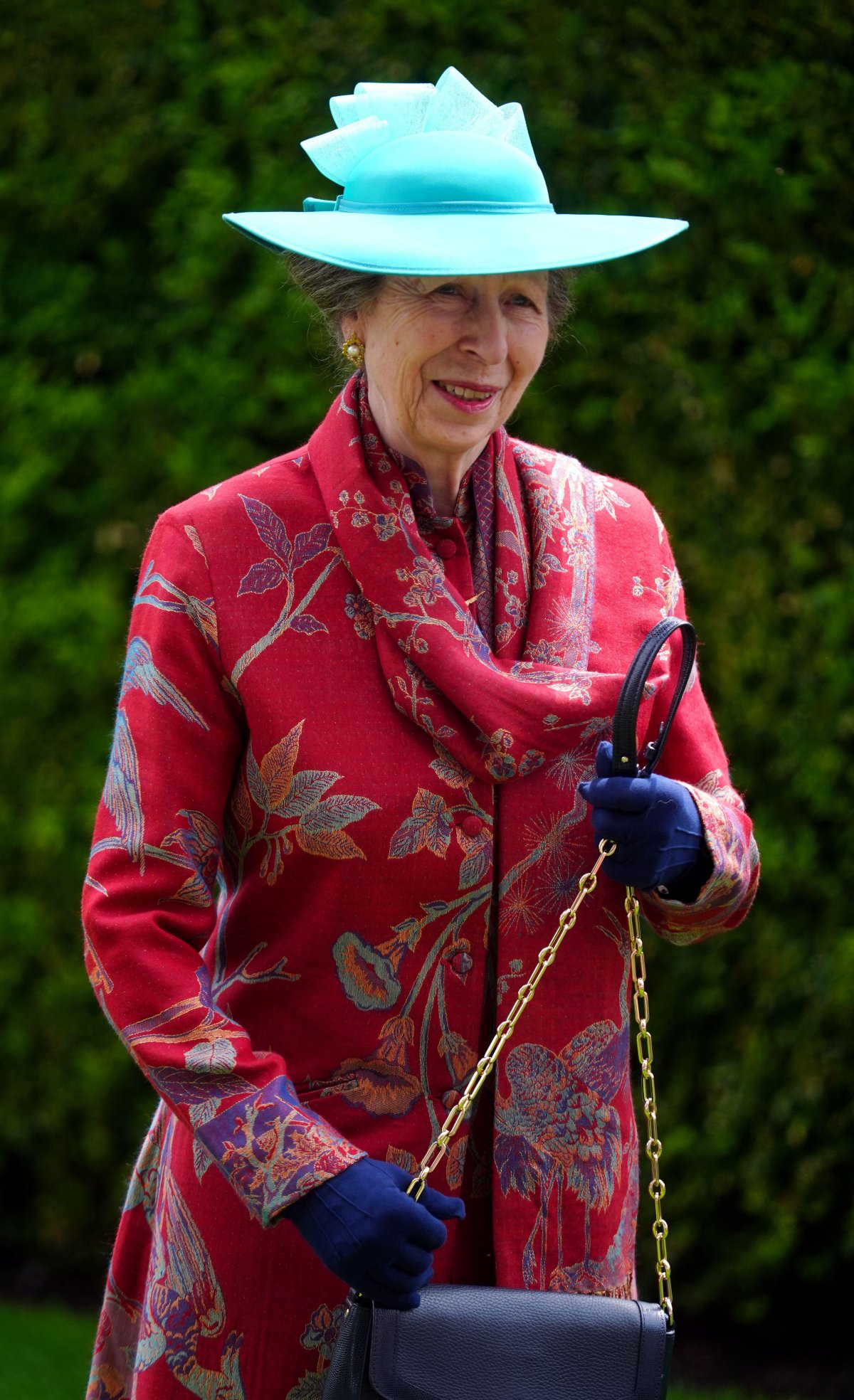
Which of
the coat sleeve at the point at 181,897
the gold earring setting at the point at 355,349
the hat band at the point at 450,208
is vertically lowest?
the coat sleeve at the point at 181,897

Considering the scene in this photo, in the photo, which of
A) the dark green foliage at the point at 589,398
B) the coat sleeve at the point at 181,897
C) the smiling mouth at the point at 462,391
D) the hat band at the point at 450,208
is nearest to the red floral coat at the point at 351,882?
the coat sleeve at the point at 181,897

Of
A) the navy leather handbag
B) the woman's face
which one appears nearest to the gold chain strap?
the navy leather handbag

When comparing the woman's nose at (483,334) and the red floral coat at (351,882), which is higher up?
the woman's nose at (483,334)

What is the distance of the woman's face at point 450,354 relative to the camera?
1.79m

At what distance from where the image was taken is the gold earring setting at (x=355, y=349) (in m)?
1.93

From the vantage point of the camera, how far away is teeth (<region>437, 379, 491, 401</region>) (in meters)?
1.82

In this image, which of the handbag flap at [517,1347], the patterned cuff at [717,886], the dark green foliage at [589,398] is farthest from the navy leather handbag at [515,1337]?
the dark green foliage at [589,398]

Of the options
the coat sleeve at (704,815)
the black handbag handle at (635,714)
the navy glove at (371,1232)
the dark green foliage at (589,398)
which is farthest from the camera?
the dark green foliage at (589,398)

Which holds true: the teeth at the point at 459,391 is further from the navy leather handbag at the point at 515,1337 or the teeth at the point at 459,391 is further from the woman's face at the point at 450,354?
the navy leather handbag at the point at 515,1337

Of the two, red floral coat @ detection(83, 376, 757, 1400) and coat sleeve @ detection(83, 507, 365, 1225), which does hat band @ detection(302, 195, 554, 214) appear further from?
coat sleeve @ detection(83, 507, 365, 1225)

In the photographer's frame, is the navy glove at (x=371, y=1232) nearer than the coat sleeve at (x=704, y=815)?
Yes

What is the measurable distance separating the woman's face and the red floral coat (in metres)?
0.07

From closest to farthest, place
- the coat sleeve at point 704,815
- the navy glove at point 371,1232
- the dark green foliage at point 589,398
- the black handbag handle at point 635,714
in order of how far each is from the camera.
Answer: the navy glove at point 371,1232, the black handbag handle at point 635,714, the coat sleeve at point 704,815, the dark green foliage at point 589,398

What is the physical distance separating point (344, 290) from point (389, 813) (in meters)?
0.63
